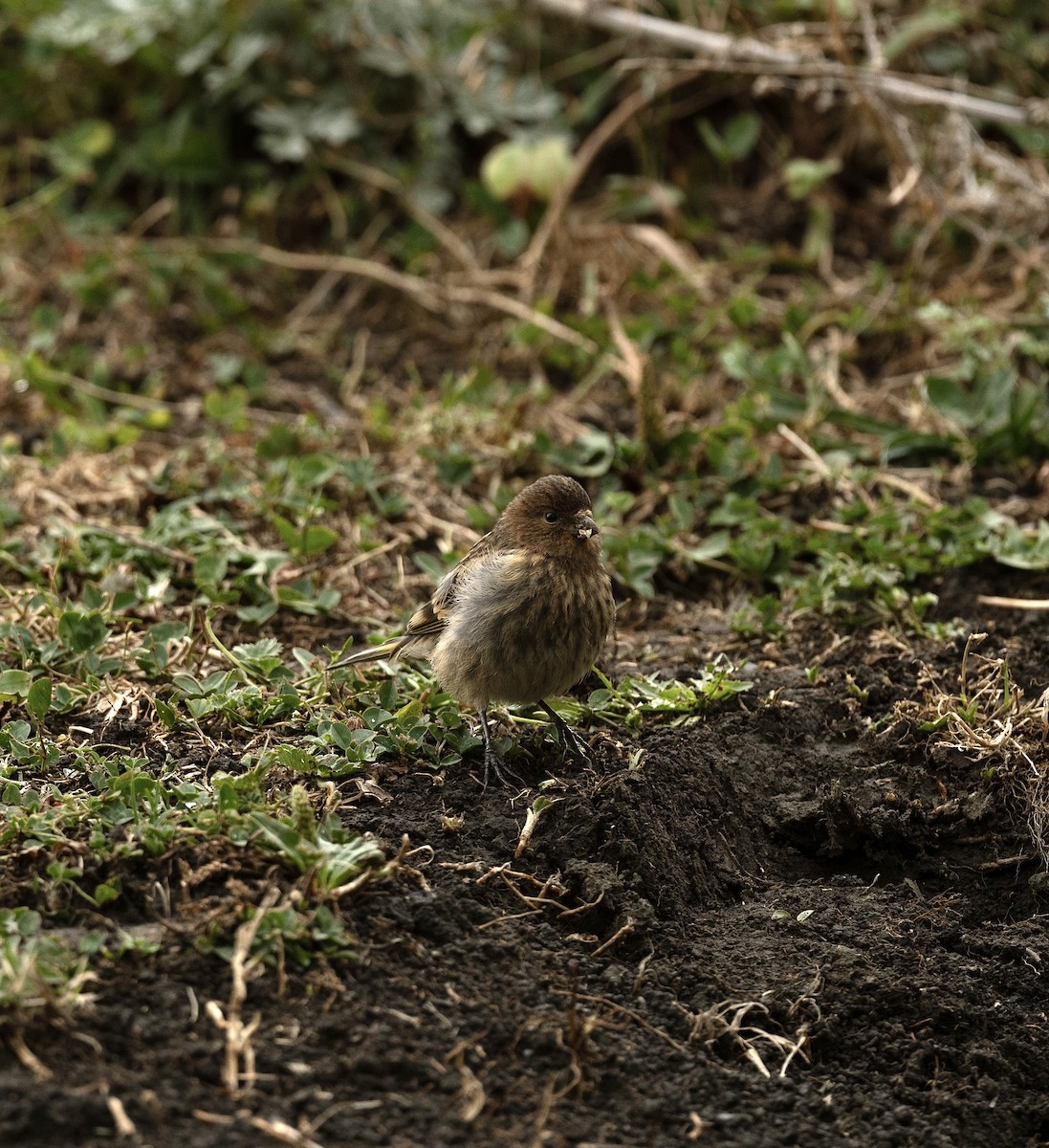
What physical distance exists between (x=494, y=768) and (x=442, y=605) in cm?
69

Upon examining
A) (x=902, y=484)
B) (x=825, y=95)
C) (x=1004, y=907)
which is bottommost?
(x=1004, y=907)

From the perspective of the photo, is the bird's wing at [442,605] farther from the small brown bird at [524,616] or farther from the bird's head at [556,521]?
the bird's head at [556,521]

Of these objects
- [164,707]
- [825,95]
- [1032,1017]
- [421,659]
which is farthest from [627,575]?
[825,95]

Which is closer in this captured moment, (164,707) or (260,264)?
(164,707)

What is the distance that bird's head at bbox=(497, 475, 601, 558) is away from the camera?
454 cm

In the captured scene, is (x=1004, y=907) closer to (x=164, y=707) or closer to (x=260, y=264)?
(x=164, y=707)

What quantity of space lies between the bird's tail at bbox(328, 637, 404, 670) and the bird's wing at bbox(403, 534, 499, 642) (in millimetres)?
45

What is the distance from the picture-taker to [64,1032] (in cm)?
299

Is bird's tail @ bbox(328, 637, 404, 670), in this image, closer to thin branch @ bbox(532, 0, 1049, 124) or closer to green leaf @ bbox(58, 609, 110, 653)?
green leaf @ bbox(58, 609, 110, 653)

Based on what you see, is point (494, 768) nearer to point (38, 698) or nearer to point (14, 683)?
point (38, 698)

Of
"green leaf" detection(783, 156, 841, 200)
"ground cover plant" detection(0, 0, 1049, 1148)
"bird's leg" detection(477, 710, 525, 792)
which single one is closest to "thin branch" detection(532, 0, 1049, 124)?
"ground cover plant" detection(0, 0, 1049, 1148)

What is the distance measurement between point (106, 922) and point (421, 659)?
167cm

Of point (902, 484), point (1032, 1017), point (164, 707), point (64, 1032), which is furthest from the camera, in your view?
point (902, 484)

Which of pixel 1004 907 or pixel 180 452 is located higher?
pixel 180 452
